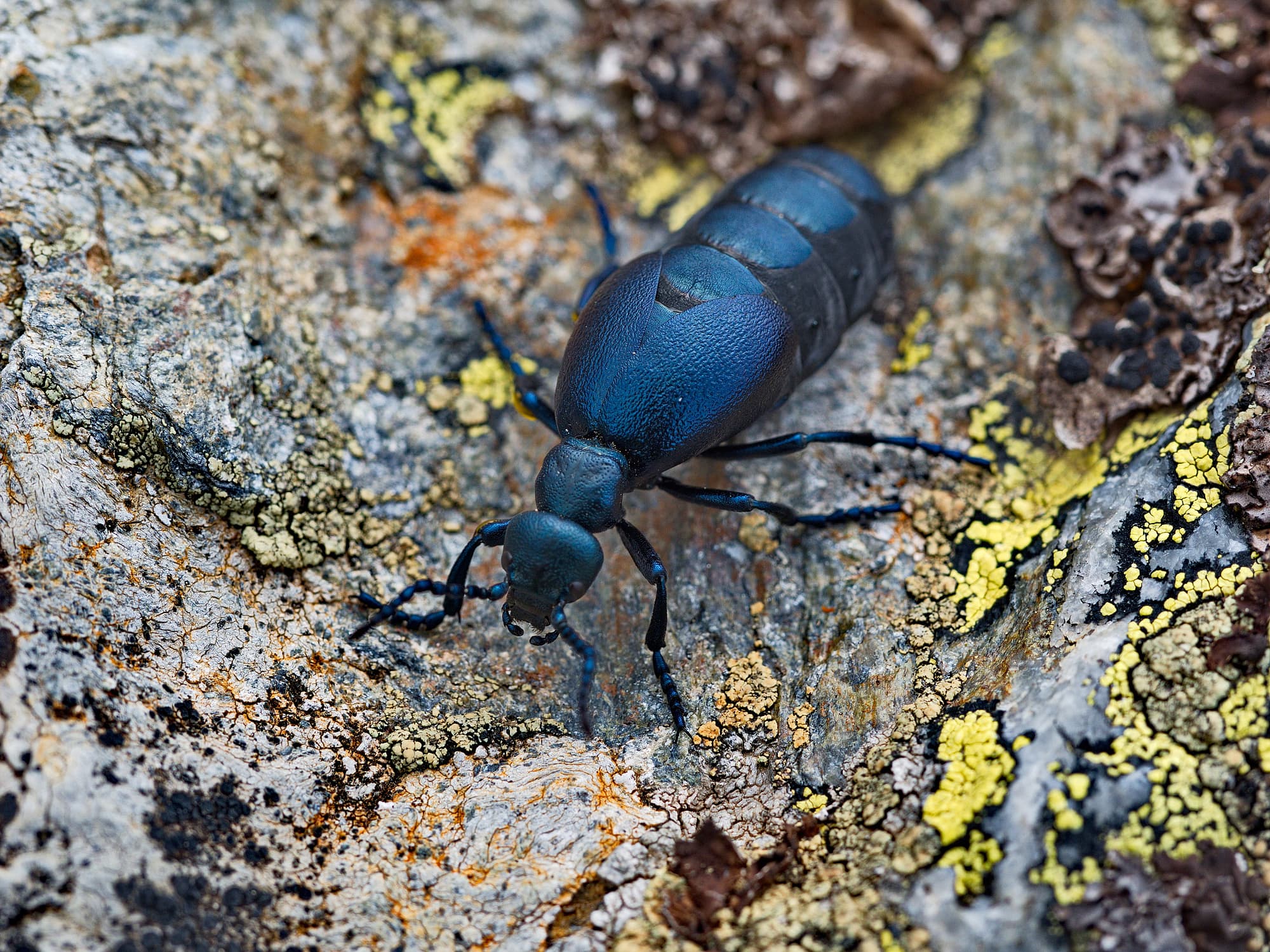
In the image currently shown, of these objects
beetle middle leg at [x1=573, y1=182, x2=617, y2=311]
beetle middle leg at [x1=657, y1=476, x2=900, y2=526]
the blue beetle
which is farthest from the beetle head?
beetle middle leg at [x1=573, y1=182, x2=617, y2=311]

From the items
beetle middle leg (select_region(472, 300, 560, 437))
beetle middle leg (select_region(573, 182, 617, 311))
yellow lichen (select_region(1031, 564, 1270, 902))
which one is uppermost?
yellow lichen (select_region(1031, 564, 1270, 902))

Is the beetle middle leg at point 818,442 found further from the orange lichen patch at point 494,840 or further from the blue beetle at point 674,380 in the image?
the orange lichen patch at point 494,840

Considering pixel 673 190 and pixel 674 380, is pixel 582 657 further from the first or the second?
pixel 673 190

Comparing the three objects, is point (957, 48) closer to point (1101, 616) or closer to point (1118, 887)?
point (1101, 616)

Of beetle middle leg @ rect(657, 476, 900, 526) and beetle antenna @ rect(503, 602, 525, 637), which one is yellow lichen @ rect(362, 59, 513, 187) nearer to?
beetle middle leg @ rect(657, 476, 900, 526)

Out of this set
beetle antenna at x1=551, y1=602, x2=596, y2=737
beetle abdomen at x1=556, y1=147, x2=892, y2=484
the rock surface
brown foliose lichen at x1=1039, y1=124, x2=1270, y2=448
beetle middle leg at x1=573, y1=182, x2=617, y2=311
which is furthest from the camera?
beetle middle leg at x1=573, y1=182, x2=617, y2=311

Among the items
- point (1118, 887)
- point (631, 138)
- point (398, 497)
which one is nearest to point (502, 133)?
point (631, 138)

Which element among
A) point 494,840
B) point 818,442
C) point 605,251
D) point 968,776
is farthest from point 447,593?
point 605,251
